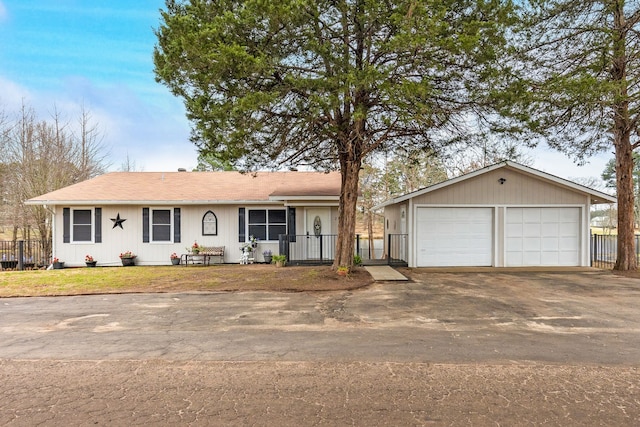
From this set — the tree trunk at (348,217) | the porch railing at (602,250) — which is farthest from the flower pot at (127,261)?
the porch railing at (602,250)

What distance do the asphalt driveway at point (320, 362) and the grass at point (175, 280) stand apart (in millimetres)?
1193

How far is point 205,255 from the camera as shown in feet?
42.7

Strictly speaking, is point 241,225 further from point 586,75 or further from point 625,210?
point 625,210

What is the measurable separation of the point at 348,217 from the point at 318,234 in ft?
10.8

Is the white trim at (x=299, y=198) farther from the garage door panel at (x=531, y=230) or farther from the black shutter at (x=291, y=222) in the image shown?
the garage door panel at (x=531, y=230)

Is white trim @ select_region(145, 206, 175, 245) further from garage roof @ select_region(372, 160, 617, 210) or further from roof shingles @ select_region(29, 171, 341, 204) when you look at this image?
garage roof @ select_region(372, 160, 617, 210)

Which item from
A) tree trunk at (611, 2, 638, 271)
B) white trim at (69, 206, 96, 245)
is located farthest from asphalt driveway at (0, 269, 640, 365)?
white trim at (69, 206, 96, 245)

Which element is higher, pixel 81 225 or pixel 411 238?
pixel 81 225

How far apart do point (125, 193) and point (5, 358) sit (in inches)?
405

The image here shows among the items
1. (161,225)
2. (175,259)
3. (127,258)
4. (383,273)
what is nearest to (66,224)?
(127,258)

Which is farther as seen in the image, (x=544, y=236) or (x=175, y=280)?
(x=544, y=236)

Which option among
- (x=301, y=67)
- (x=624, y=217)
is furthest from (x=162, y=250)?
(x=624, y=217)

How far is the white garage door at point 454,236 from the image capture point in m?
12.4

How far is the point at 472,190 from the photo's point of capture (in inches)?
486
